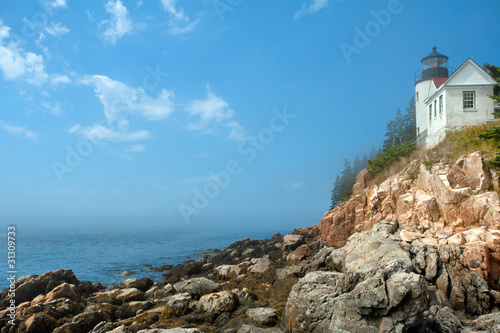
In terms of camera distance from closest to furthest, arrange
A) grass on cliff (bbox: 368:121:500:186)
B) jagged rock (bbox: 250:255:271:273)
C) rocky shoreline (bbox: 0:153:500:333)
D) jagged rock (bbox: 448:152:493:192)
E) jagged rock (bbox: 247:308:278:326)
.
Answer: rocky shoreline (bbox: 0:153:500:333)
jagged rock (bbox: 247:308:278:326)
jagged rock (bbox: 448:152:493:192)
grass on cliff (bbox: 368:121:500:186)
jagged rock (bbox: 250:255:271:273)

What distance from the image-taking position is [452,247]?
42.6 ft

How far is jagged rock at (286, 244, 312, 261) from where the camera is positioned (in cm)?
2277

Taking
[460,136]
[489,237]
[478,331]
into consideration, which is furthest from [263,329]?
[460,136]

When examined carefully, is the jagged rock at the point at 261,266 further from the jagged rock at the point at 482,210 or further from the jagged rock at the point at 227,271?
the jagged rock at the point at 482,210

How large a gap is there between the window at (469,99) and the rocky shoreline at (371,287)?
789 centimetres

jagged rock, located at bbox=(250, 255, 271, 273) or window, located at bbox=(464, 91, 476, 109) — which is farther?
window, located at bbox=(464, 91, 476, 109)

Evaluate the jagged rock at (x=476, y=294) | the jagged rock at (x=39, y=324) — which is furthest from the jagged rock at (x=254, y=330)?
the jagged rock at (x=39, y=324)

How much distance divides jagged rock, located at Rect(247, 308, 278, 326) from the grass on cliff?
44.2ft

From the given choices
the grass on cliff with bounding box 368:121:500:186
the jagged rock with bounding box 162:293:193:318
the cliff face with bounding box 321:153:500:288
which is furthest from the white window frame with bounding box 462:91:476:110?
the jagged rock with bounding box 162:293:193:318

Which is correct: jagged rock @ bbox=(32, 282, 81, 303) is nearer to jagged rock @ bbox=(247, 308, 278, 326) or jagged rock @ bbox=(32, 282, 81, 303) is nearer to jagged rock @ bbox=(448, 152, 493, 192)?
jagged rock @ bbox=(247, 308, 278, 326)

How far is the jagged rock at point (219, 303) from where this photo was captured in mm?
13250

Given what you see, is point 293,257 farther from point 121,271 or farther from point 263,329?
point 121,271

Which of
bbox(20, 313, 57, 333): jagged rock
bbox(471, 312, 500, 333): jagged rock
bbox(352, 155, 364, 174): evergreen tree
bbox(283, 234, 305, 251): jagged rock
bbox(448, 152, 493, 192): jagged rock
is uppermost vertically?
bbox(352, 155, 364, 174): evergreen tree

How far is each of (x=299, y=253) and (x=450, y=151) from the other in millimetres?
12507
